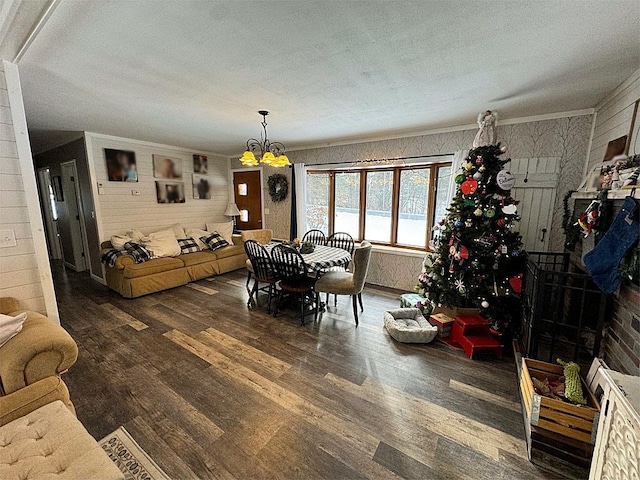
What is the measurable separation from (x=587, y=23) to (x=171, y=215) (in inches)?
225

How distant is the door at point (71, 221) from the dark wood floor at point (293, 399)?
96.4 inches

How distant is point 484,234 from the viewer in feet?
8.28

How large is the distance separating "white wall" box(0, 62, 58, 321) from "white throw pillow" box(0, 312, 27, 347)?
69cm

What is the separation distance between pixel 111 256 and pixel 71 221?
1.90 m

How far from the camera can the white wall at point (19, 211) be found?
1.89 metres

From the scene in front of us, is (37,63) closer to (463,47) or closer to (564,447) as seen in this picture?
(463,47)

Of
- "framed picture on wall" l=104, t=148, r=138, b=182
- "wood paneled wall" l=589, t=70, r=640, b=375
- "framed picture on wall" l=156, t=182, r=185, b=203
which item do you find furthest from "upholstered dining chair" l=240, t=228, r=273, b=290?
"wood paneled wall" l=589, t=70, r=640, b=375

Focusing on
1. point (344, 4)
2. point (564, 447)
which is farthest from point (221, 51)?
point (564, 447)

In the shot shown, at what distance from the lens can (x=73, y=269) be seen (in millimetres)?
5082

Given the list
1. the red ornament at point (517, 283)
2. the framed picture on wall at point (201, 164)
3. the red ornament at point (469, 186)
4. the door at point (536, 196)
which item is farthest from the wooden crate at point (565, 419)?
the framed picture on wall at point (201, 164)

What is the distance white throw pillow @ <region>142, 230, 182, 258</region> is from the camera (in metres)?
4.20

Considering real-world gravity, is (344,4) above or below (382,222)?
above

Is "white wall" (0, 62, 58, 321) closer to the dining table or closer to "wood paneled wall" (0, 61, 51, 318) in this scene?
"wood paneled wall" (0, 61, 51, 318)

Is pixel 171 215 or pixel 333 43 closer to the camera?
pixel 333 43
